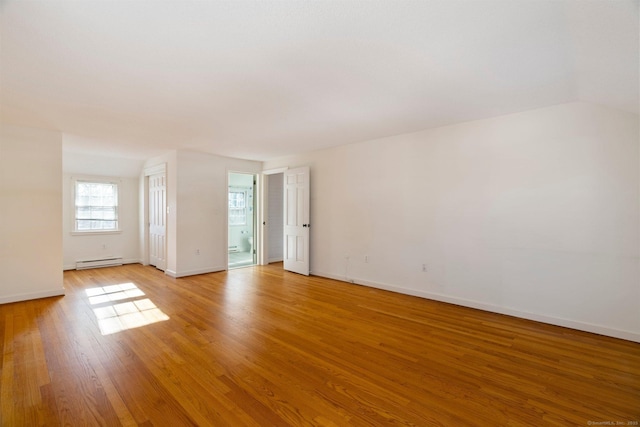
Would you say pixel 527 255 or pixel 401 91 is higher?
pixel 401 91

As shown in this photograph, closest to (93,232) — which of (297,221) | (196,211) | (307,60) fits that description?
(196,211)

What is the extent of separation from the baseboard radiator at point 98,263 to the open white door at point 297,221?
3.97 meters

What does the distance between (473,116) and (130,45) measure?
11.8ft

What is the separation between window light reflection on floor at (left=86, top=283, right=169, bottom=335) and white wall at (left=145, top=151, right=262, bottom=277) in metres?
1.06

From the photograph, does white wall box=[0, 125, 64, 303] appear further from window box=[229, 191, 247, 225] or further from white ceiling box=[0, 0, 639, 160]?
window box=[229, 191, 247, 225]

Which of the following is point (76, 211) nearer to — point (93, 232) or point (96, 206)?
point (96, 206)

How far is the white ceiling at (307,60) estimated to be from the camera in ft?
5.40

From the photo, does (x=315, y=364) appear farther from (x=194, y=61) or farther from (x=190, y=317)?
(x=194, y=61)

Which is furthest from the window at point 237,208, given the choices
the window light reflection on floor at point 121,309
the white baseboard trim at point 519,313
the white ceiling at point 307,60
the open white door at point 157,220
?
the white baseboard trim at point 519,313

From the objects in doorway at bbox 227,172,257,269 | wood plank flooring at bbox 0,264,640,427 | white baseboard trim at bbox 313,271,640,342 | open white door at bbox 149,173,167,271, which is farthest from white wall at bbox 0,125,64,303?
white baseboard trim at bbox 313,271,640,342

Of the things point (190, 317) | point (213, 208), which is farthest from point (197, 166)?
point (190, 317)

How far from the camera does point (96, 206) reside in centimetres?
640

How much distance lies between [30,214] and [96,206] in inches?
98.7

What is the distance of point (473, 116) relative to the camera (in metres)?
3.54
